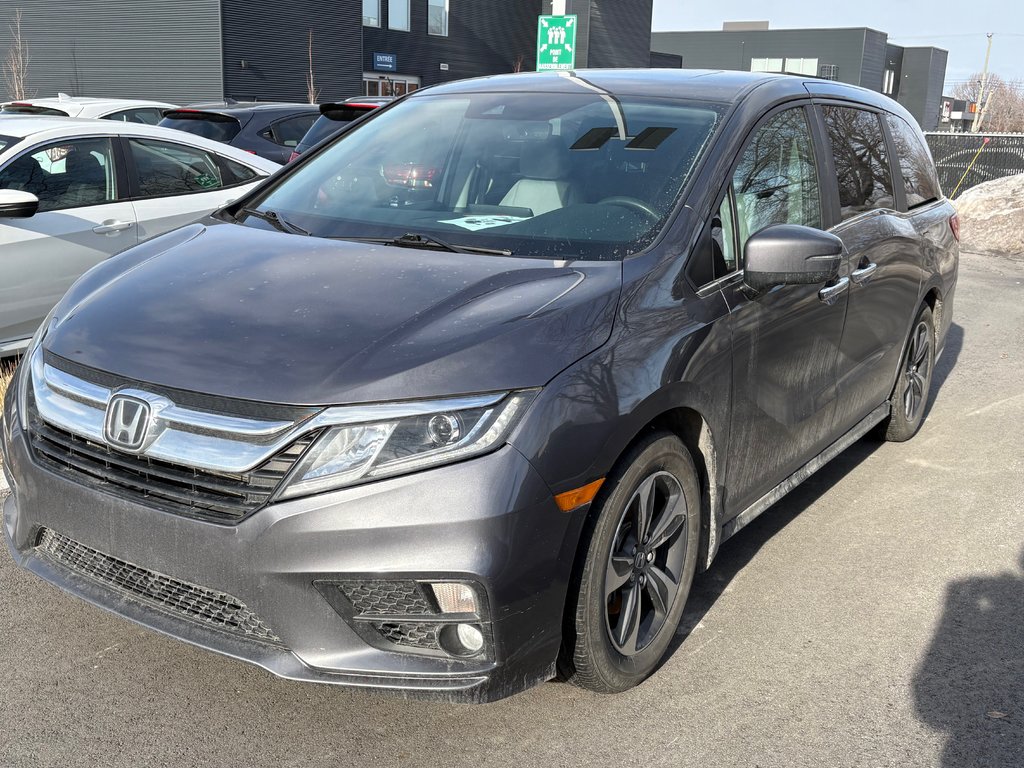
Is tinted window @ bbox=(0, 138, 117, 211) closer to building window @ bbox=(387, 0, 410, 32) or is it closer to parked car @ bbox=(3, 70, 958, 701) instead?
parked car @ bbox=(3, 70, 958, 701)

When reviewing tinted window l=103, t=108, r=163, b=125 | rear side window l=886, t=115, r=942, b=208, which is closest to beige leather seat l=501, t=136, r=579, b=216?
rear side window l=886, t=115, r=942, b=208

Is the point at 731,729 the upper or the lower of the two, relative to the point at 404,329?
lower

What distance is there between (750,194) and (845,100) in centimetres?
132

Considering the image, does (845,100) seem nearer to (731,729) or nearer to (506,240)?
(506,240)

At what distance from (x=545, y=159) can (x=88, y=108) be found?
8199 millimetres

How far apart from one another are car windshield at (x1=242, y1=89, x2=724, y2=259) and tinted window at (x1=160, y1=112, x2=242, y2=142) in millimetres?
8175

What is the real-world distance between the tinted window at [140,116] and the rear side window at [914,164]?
329 inches

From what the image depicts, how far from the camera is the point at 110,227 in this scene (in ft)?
21.8

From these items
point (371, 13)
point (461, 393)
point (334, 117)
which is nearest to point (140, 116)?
point (334, 117)

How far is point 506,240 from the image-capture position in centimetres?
344

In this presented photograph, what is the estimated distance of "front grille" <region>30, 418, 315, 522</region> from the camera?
8.46 feet

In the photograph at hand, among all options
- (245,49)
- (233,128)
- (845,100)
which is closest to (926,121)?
(245,49)

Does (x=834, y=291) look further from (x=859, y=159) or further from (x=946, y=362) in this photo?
(x=946, y=362)

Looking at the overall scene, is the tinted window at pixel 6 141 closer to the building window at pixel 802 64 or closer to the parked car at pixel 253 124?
the parked car at pixel 253 124
